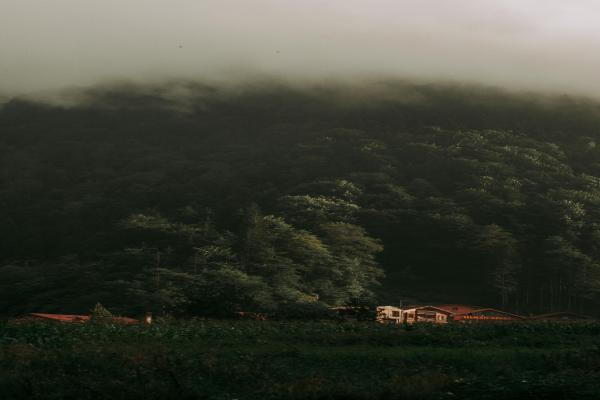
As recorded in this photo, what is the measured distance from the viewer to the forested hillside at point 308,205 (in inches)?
2650

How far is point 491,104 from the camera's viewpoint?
447 ft

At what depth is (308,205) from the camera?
83750 millimetres

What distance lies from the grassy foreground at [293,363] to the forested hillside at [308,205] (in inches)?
631

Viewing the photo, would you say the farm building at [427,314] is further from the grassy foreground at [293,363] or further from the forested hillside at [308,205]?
the grassy foreground at [293,363]

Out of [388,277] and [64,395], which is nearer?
[64,395]

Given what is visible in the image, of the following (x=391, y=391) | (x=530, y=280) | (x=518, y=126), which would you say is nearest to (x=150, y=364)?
(x=391, y=391)

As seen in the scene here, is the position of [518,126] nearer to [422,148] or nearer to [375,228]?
[422,148]

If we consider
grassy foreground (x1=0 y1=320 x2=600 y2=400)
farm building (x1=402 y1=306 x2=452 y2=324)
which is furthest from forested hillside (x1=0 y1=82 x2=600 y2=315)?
grassy foreground (x1=0 y1=320 x2=600 y2=400)

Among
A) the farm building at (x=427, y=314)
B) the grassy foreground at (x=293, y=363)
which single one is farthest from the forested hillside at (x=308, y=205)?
the grassy foreground at (x=293, y=363)

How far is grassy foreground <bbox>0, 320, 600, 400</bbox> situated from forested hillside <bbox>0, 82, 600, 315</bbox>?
631 inches

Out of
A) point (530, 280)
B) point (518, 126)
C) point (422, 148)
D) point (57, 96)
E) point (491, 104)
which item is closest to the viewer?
point (530, 280)

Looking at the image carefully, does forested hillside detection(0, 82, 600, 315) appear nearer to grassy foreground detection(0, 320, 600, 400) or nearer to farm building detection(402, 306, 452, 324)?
farm building detection(402, 306, 452, 324)

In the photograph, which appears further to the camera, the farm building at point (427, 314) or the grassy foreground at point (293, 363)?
the farm building at point (427, 314)

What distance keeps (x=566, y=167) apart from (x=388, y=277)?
95.9 ft
